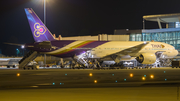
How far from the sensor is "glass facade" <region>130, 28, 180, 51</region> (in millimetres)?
64938

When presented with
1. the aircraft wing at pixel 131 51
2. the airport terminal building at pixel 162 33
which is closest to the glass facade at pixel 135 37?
the airport terminal building at pixel 162 33

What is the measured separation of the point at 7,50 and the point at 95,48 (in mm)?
102437

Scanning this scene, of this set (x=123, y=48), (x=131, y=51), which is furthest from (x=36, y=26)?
(x=131, y=51)

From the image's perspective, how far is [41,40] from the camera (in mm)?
39500

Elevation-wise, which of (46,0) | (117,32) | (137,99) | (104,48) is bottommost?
(137,99)

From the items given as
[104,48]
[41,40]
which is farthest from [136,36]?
[41,40]

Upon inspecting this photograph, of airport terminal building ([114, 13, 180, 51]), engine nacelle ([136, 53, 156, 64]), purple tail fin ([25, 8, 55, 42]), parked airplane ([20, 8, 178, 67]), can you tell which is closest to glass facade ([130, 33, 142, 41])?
airport terminal building ([114, 13, 180, 51])

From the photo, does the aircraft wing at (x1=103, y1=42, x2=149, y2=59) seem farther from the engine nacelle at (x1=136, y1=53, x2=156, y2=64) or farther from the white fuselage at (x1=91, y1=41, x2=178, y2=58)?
the engine nacelle at (x1=136, y1=53, x2=156, y2=64)

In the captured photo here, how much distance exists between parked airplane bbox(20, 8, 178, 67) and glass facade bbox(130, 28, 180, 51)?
2304 cm

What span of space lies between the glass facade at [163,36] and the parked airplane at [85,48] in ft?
75.6

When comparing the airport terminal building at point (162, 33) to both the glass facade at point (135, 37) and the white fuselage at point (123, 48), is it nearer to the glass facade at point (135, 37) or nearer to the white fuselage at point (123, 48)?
the glass facade at point (135, 37)

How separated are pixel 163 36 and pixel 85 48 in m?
34.6

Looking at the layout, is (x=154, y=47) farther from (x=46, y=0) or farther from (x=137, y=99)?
(x=137, y=99)

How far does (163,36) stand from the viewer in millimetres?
67188
